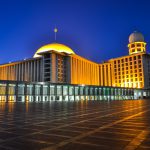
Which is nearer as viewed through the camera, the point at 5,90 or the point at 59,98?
the point at 5,90

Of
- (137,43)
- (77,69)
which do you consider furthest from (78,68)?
(137,43)

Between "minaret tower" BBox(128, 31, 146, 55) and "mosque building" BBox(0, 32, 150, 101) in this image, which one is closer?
"mosque building" BBox(0, 32, 150, 101)

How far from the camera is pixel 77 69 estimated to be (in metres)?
119

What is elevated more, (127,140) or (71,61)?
(71,61)

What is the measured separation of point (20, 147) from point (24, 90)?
175ft

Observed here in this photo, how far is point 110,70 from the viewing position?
473 ft

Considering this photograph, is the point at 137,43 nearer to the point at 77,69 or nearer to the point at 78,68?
the point at 78,68

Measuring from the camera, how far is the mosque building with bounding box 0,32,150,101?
10572 centimetres

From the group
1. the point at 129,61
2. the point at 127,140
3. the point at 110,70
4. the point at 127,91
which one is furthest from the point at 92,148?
the point at 110,70

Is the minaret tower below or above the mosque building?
above

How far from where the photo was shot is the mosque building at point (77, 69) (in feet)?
347

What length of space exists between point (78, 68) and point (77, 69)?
5.08ft

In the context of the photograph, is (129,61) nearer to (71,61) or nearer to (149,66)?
(149,66)

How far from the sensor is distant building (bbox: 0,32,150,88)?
4164 inches
